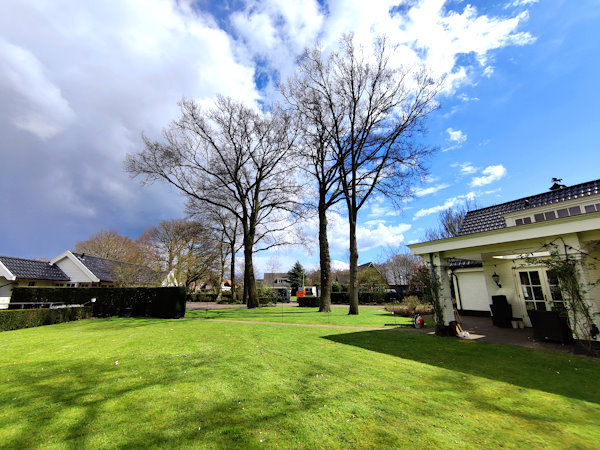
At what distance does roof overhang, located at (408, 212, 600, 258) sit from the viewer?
6.73 metres

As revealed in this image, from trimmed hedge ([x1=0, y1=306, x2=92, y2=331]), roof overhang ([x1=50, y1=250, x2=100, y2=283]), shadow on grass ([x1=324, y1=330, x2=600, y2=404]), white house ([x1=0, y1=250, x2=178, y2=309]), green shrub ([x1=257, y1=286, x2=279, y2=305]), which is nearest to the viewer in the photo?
shadow on grass ([x1=324, y1=330, x2=600, y2=404])

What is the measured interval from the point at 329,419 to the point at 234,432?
1189mm

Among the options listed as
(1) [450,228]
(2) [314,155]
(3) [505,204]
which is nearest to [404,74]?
(2) [314,155]

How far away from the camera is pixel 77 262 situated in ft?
94.5

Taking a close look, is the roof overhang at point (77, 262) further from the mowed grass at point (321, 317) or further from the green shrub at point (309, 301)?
the green shrub at point (309, 301)

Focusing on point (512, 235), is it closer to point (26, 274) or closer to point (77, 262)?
point (26, 274)

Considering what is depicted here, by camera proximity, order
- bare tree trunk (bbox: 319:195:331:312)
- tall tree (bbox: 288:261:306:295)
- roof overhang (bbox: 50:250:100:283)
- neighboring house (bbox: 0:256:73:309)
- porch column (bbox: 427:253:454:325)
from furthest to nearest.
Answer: tall tree (bbox: 288:261:306:295)
roof overhang (bbox: 50:250:100:283)
neighboring house (bbox: 0:256:73:309)
bare tree trunk (bbox: 319:195:331:312)
porch column (bbox: 427:253:454:325)

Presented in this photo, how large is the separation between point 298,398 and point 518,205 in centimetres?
1620

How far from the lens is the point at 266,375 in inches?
201

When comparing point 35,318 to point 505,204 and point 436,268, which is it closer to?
point 436,268

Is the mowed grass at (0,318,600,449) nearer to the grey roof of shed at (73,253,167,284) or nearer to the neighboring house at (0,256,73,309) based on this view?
the grey roof of shed at (73,253,167,284)

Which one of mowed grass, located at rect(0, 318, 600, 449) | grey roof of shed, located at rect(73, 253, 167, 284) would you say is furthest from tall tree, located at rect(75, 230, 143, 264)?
mowed grass, located at rect(0, 318, 600, 449)

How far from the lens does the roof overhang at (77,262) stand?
93.2 ft

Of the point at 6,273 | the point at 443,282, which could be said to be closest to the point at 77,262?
the point at 6,273
